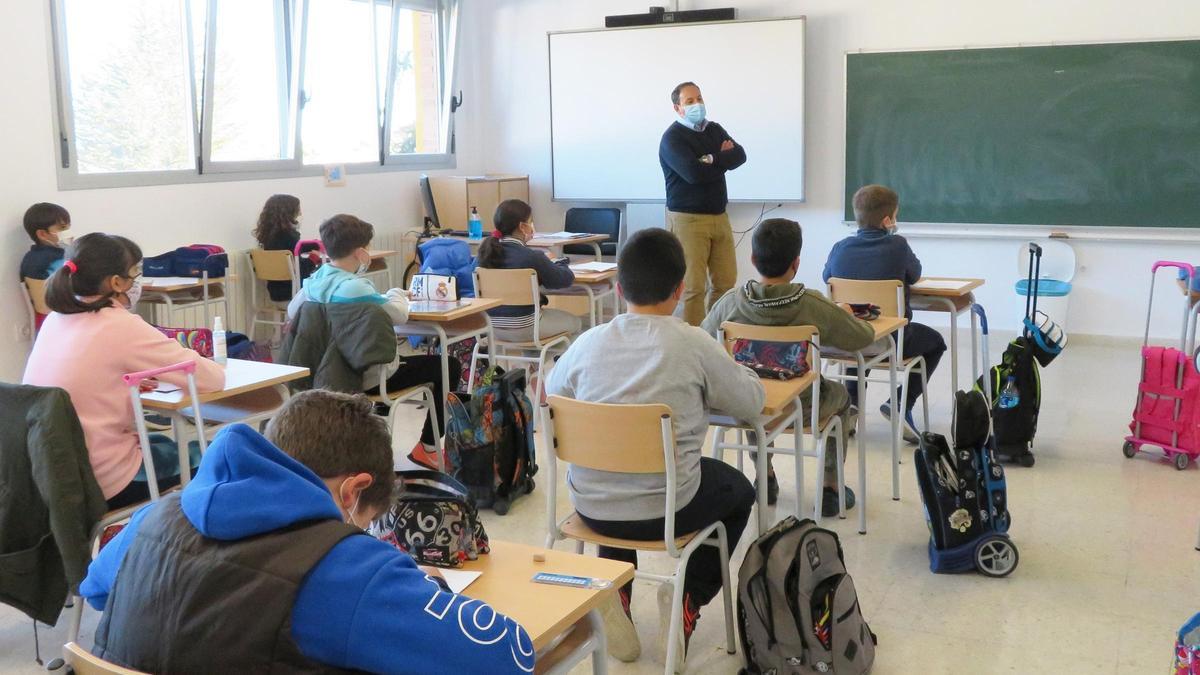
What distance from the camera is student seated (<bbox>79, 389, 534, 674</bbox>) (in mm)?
1253

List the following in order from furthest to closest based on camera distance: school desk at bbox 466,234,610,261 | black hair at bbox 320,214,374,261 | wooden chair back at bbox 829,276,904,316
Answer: school desk at bbox 466,234,610,261
wooden chair back at bbox 829,276,904,316
black hair at bbox 320,214,374,261

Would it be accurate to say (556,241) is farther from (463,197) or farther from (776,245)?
(776,245)

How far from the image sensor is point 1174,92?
677cm

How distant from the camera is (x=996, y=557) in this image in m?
3.46

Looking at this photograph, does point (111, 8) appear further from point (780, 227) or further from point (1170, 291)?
point (1170, 291)

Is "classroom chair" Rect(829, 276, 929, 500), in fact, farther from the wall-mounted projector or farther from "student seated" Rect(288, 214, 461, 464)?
the wall-mounted projector

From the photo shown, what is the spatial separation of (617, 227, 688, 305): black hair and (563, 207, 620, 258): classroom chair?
18.0ft

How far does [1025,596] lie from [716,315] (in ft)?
4.42

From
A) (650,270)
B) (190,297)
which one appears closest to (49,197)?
(190,297)

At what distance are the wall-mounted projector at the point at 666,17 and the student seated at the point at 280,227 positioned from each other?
9.86ft

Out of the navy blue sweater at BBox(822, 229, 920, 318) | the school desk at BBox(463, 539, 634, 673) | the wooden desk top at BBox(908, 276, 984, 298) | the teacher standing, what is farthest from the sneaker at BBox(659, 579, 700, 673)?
the teacher standing

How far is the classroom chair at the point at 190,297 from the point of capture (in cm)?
589

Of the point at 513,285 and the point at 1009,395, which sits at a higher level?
the point at 513,285

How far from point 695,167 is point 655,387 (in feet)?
11.6
